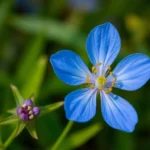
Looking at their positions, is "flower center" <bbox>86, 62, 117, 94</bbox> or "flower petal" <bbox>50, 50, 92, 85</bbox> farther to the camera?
"flower center" <bbox>86, 62, 117, 94</bbox>

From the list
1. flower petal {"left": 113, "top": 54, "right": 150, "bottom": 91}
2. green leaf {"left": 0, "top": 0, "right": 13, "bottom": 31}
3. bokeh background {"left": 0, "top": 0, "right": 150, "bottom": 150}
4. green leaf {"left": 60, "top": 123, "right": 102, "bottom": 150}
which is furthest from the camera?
green leaf {"left": 0, "top": 0, "right": 13, "bottom": 31}

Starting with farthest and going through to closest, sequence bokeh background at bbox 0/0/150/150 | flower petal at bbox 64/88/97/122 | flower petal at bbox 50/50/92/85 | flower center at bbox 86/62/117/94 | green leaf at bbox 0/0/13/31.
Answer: green leaf at bbox 0/0/13/31, bokeh background at bbox 0/0/150/150, flower center at bbox 86/62/117/94, flower petal at bbox 50/50/92/85, flower petal at bbox 64/88/97/122

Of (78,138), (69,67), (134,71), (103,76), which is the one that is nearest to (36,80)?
(78,138)

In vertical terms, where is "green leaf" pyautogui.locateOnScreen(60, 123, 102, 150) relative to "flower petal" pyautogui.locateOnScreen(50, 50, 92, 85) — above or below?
below

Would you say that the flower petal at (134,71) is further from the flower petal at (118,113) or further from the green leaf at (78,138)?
the green leaf at (78,138)

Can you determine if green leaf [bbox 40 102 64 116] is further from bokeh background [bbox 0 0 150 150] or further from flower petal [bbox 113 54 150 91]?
bokeh background [bbox 0 0 150 150]

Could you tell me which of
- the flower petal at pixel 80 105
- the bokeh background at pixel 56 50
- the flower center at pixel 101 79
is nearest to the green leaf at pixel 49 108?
the flower petal at pixel 80 105

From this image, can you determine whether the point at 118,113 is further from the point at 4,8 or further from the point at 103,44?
the point at 4,8

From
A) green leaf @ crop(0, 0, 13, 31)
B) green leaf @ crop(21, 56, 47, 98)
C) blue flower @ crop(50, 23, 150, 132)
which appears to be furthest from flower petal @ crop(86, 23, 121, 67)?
green leaf @ crop(0, 0, 13, 31)
